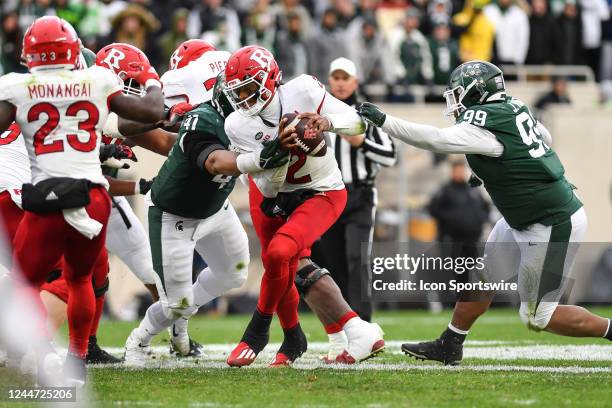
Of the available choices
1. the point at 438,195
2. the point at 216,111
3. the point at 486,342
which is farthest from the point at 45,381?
the point at 438,195

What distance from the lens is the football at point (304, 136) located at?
5.91 meters

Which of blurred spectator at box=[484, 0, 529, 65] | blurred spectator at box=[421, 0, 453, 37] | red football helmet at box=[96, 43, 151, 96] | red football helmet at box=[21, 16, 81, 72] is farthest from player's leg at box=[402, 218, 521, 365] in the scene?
blurred spectator at box=[484, 0, 529, 65]

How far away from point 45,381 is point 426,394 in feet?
6.32

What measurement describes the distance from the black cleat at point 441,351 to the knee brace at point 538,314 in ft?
1.68

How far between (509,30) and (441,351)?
8906 millimetres

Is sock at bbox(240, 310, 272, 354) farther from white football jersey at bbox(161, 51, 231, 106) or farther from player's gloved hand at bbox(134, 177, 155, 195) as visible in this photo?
white football jersey at bbox(161, 51, 231, 106)

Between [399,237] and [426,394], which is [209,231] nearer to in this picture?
[426,394]

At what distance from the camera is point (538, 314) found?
6.44 metres

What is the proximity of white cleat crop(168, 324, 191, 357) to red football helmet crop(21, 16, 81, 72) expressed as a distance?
2288mm

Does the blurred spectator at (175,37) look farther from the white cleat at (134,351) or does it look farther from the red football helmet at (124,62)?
the white cleat at (134,351)

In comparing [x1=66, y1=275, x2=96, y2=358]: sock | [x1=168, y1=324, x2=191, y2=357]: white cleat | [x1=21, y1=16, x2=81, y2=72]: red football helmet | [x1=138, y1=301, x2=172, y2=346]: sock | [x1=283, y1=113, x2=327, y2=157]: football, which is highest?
[x1=21, y1=16, x2=81, y2=72]: red football helmet

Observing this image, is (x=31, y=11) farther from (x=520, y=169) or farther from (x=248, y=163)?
(x=520, y=169)

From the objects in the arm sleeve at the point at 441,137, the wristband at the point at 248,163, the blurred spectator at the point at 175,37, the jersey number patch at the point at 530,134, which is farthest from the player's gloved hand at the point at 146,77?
the blurred spectator at the point at 175,37

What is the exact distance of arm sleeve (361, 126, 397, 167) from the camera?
8484 mm
